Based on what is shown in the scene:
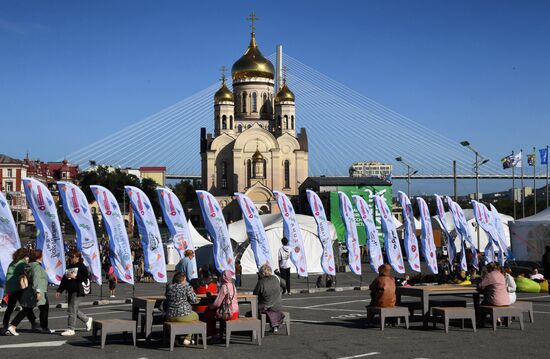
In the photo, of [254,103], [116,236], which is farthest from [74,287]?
[254,103]

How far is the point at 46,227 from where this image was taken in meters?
20.1

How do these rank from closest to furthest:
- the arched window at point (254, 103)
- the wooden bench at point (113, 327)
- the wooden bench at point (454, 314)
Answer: the wooden bench at point (113, 327)
the wooden bench at point (454, 314)
the arched window at point (254, 103)

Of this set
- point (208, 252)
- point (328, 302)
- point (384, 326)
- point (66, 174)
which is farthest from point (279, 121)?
point (384, 326)

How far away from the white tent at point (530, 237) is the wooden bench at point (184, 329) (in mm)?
25426

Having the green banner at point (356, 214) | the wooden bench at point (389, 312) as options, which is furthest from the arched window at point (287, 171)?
the wooden bench at point (389, 312)

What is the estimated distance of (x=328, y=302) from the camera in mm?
21922

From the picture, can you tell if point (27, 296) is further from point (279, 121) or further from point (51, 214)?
point (279, 121)

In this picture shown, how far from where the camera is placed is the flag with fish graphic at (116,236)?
21.9 m

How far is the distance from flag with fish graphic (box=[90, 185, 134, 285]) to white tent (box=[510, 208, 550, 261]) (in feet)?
65.9

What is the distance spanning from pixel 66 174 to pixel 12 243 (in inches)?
4631

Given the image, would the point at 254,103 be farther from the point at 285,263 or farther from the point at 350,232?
the point at 285,263

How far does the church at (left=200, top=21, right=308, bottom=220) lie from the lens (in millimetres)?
101750

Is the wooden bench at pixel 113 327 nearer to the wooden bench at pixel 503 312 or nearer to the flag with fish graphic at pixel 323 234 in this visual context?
the wooden bench at pixel 503 312

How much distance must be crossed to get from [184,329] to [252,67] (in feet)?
304
